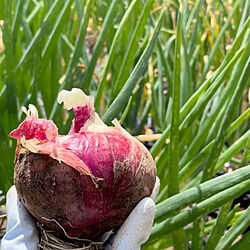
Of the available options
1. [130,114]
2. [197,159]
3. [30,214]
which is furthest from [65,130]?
[130,114]

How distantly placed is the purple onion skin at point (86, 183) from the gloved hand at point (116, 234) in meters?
0.01

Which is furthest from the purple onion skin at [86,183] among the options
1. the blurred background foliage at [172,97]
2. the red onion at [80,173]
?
the blurred background foliage at [172,97]

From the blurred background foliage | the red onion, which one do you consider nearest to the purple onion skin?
the red onion

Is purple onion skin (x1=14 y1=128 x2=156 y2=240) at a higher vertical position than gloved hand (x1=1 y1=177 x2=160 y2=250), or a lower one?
higher

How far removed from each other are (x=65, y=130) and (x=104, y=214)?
422 millimetres

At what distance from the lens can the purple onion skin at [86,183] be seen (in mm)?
549

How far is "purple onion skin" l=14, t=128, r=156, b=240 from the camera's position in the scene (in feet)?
1.80

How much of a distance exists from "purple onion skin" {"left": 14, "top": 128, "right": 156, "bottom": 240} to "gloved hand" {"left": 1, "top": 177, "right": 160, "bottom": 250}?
12mm

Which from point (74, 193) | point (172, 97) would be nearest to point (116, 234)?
point (74, 193)

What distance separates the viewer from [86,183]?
1.80 ft

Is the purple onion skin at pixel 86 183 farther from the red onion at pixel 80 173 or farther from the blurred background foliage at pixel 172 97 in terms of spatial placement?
the blurred background foliage at pixel 172 97

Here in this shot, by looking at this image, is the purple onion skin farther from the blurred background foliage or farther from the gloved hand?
the blurred background foliage

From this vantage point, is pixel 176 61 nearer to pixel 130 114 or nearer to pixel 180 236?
pixel 180 236

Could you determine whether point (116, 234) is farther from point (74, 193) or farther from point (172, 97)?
point (172, 97)
